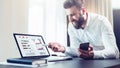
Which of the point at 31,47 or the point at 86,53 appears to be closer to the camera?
the point at 31,47

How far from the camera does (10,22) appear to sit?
215cm

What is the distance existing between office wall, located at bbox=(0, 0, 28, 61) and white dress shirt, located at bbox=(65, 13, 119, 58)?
0.61 metres

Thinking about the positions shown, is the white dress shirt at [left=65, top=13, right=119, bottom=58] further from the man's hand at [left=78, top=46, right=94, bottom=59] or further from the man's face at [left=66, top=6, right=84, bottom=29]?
the man's face at [left=66, top=6, right=84, bottom=29]

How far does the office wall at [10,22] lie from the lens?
2.07m

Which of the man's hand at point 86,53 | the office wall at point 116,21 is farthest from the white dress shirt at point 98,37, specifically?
the office wall at point 116,21

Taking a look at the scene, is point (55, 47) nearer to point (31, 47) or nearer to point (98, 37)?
point (31, 47)

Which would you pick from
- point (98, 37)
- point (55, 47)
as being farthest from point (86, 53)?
point (98, 37)

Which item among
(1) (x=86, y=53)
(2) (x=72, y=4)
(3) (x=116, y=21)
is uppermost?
(2) (x=72, y=4)

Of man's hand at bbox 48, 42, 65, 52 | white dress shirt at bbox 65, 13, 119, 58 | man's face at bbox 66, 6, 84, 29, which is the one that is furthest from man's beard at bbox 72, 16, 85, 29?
man's hand at bbox 48, 42, 65, 52

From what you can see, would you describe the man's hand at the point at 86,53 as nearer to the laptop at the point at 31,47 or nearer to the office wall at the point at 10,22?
the laptop at the point at 31,47

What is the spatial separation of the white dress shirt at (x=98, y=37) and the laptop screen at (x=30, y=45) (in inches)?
12.4

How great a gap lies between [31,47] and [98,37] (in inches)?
30.1

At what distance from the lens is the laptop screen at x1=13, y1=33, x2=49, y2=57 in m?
1.20

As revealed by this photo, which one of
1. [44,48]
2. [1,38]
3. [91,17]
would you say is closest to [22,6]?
[1,38]
